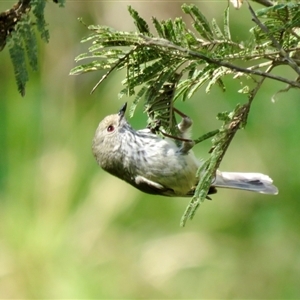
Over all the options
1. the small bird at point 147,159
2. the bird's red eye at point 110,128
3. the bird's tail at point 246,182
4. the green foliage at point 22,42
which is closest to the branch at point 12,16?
the green foliage at point 22,42

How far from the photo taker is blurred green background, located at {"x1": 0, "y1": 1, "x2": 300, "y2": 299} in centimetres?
559

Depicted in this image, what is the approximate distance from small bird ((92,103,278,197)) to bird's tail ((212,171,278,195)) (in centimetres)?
35

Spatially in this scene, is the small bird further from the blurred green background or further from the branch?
the blurred green background

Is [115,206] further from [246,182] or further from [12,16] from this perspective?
[12,16]

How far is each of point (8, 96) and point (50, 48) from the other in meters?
0.87

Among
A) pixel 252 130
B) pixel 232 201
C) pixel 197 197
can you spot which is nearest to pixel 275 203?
pixel 232 201

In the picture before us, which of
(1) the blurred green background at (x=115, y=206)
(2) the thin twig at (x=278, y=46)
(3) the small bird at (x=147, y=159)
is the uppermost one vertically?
(2) the thin twig at (x=278, y=46)

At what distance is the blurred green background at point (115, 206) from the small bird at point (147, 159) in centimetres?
199

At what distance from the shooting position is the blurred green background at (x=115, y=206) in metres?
5.59

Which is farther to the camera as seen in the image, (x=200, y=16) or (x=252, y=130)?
(x=252, y=130)

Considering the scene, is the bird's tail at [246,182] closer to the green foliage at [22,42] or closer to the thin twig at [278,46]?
the thin twig at [278,46]

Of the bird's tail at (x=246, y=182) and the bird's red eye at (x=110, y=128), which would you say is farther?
the bird's tail at (x=246, y=182)

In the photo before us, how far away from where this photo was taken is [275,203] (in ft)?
20.4

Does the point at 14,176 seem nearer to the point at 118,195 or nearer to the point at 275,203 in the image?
the point at 118,195
